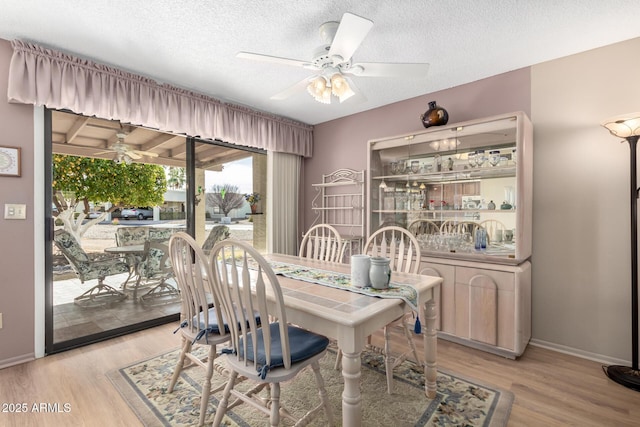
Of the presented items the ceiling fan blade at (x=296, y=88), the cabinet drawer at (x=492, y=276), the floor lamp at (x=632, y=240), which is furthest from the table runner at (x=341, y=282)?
the floor lamp at (x=632, y=240)

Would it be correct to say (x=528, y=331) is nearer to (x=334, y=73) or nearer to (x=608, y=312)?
(x=608, y=312)

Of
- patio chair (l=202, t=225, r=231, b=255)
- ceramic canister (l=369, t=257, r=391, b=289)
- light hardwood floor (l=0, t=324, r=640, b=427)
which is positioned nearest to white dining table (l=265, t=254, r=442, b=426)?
ceramic canister (l=369, t=257, r=391, b=289)

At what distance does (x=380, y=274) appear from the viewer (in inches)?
63.4

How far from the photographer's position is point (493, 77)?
2.78 metres

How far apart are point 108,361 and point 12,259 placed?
1.02 m

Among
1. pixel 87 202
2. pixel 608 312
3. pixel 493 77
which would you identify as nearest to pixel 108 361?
pixel 87 202

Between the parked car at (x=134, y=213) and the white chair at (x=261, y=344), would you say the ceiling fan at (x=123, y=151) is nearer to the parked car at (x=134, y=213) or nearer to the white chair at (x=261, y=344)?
the parked car at (x=134, y=213)

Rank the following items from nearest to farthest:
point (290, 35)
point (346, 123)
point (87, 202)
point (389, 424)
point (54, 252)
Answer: point (389, 424), point (290, 35), point (54, 252), point (87, 202), point (346, 123)

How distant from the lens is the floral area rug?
1.68m

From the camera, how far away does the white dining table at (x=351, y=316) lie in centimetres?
125

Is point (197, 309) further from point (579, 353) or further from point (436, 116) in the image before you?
point (579, 353)

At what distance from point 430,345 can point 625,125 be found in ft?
6.28

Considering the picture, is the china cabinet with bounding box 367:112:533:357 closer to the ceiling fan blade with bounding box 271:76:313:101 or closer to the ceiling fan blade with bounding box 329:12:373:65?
the ceiling fan blade with bounding box 271:76:313:101

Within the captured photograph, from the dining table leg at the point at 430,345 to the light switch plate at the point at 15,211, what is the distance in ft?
9.60
